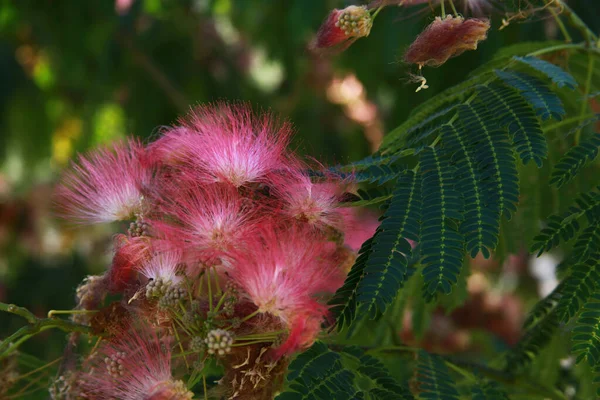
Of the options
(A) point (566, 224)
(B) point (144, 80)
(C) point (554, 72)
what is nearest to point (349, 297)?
(A) point (566, 224)

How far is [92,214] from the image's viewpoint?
1586 millimetres

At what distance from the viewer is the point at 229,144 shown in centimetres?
145

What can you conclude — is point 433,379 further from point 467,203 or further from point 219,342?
point 219,342

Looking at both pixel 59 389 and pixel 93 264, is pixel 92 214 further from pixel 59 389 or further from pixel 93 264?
pixel 93 264

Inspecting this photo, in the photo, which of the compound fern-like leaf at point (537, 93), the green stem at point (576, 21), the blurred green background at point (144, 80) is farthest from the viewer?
the blurred green background at point (144, 80)

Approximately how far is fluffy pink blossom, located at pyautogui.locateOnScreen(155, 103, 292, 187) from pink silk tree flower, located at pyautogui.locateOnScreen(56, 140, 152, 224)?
0.28 feet

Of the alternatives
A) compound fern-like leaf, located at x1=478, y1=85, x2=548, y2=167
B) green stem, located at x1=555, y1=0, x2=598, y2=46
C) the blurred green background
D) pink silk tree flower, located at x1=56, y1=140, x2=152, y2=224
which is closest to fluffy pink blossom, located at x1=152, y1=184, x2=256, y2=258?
pink silk tree flower, located at x1=56, y1=140, x2=152, y2=224

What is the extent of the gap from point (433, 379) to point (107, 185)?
0.75 meters

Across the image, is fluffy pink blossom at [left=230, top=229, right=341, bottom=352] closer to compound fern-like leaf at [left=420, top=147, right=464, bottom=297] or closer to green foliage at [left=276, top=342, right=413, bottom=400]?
green foliage at [left=276, top=342, right=413, bottom=400]

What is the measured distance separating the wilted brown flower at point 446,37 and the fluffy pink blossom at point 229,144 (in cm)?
30

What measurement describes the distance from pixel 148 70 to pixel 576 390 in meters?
2.62

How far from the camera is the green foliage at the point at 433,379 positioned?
1429mm

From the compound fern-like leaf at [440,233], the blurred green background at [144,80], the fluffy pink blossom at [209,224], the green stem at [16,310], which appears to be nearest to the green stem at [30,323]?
the green stem at [16,310]

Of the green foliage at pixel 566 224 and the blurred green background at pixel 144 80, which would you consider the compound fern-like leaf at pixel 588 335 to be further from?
the blurred green background at pixel 144 80
